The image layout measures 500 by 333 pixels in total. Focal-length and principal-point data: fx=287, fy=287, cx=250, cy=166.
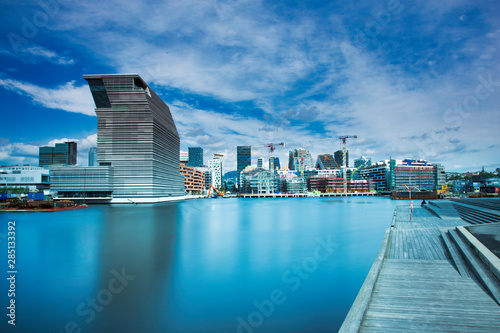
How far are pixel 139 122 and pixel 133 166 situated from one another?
2021 cm

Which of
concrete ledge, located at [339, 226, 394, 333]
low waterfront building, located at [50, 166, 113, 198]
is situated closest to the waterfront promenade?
concrete ledge, located at [339, 226, 394, 333]

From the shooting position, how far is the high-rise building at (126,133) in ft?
422

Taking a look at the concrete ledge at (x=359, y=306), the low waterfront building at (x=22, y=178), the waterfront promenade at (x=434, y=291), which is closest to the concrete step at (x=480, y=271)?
the waterfront promenade at (x=434, y=291)

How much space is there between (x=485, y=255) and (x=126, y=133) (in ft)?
449

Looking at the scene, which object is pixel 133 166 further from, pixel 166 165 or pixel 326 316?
pixel 326 316

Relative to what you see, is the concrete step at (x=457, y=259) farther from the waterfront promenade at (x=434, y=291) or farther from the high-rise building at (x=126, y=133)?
the high-rise building at (x=126, y=133)

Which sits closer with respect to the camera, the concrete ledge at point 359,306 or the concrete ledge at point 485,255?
the concrete ledge at point 359,306

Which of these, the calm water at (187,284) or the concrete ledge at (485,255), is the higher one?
the concrete ledge at (485,255)

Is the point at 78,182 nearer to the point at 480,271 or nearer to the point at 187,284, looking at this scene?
the point at 187,284

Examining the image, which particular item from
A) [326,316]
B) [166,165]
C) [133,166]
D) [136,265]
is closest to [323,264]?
[326,316]

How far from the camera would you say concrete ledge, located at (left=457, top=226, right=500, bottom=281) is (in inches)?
463

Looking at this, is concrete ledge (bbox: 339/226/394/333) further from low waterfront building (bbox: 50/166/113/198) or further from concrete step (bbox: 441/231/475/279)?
low waterfront building (bbox: 50/166/113/198)

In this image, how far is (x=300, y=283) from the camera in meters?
18.8

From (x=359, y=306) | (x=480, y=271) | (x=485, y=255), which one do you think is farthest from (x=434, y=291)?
(x=359, y=306)
